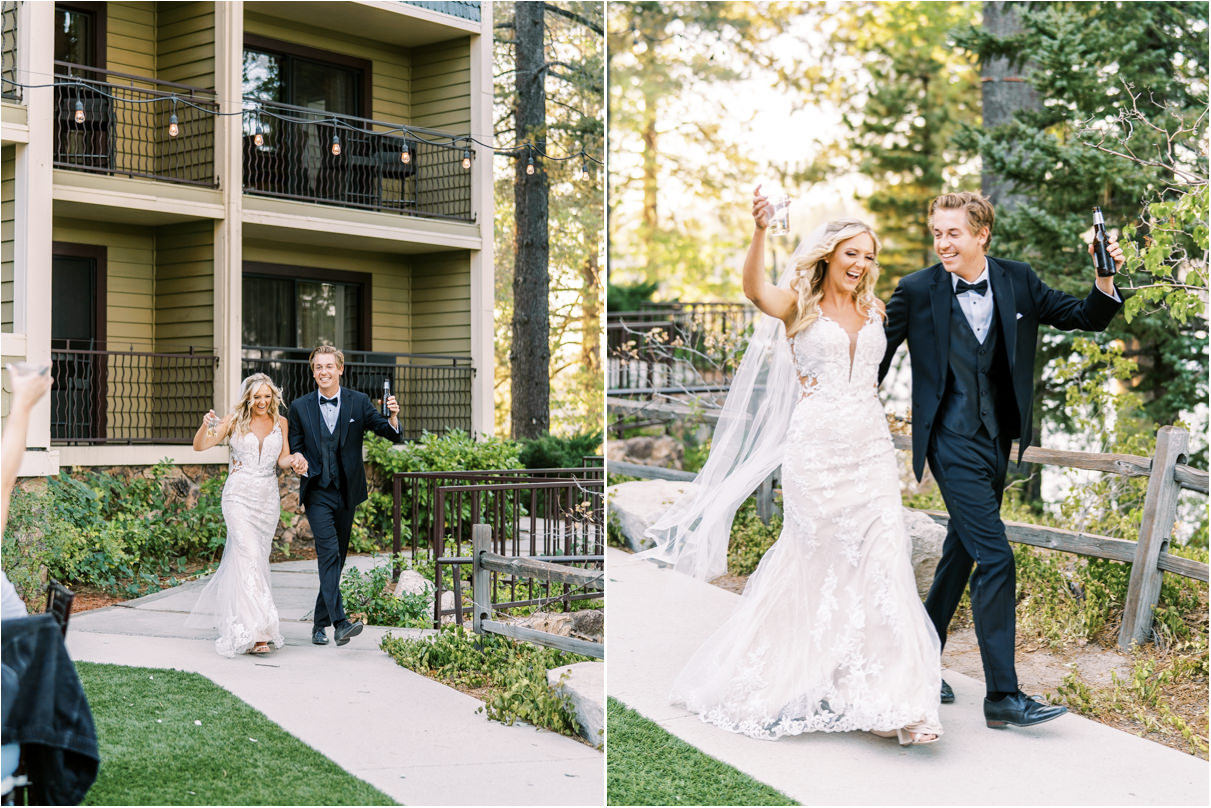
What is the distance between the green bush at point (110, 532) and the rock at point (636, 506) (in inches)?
113

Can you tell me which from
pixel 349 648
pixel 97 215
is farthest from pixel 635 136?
pixel 349 648

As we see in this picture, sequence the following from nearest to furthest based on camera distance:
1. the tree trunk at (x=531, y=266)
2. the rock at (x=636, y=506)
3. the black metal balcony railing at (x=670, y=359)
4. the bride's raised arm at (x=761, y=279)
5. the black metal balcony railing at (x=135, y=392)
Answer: the bride's raised arm at (x=761, y=279), the tree trunk at (x=531, y=266), the rock at (x=636, y=506), the black metal balcony railing at (x=135, y=392), the black metal balcony railing at (x=670, y=359)

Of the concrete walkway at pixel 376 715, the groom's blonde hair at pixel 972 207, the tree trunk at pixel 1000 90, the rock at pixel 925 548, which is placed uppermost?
the tree trunk at pixel 1000 90

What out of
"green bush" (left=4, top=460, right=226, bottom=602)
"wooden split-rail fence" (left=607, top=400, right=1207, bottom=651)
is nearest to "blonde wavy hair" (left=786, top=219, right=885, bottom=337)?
"wooden split-rail fence" (left=607, top=400, right=1207, bottom=651)

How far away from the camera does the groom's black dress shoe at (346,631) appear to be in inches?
244

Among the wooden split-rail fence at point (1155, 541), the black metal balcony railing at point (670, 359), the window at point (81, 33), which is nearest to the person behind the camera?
the wooden split-rail fence at point (1155, 541)

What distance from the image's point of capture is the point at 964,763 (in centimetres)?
413

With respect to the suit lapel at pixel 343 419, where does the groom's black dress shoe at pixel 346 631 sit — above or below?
below

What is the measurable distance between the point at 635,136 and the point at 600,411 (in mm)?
14354

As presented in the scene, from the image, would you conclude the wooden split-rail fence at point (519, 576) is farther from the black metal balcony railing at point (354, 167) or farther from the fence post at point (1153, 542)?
the black metal balcony railing at point (354, 167)

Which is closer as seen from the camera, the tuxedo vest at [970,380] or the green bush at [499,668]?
the tuxedo vest at [970,380]

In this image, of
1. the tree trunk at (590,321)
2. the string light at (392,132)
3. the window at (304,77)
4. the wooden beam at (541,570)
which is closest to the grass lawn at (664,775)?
the wooden beam at (541,570)

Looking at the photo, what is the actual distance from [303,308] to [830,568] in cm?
862

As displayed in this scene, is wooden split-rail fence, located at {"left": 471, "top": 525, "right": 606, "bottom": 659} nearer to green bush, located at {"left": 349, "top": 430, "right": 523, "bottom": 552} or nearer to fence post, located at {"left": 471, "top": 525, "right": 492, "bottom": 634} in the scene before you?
fence post, located at {"left": 471, "top": 525, "right": 492, "bottom": 634}
